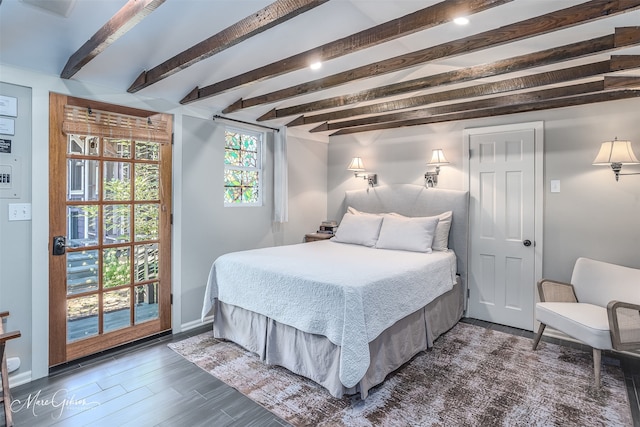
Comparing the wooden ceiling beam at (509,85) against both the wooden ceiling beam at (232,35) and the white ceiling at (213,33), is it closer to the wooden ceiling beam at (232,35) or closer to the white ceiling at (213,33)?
the white ceiling at (213,33)

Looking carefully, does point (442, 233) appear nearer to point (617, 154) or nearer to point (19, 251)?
point (617, 154)

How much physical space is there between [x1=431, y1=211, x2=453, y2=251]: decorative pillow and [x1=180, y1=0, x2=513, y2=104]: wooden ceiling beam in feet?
7.59

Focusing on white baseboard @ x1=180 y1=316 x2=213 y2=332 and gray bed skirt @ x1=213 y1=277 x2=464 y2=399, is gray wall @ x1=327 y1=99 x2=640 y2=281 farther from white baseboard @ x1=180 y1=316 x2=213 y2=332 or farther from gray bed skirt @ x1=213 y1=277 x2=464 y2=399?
white baseboard @ x1=180 y1=316 x2=213 y2=332

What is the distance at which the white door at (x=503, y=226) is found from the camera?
3578 millimetres

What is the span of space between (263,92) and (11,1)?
1996 millimetres

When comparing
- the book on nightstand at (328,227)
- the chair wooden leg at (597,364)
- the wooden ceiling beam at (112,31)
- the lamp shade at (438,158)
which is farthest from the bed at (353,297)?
the wooden ceiling beam at (112,31)

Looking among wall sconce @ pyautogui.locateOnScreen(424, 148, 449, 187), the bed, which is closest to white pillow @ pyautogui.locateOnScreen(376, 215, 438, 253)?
the bed

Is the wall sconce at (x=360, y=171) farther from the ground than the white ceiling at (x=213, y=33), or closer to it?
closer to it

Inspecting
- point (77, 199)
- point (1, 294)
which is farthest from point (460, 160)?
point (1, 294)

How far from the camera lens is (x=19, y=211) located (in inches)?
98.3

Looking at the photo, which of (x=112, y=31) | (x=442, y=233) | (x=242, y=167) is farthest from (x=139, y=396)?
(x=442, y=233)

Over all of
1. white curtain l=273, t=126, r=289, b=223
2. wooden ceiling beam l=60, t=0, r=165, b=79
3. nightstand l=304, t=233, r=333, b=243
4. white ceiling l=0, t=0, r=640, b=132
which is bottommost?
nightstand l=304, t=233, r=333, b=243

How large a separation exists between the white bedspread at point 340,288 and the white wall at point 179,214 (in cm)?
51

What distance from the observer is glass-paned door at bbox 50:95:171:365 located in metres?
2.73
